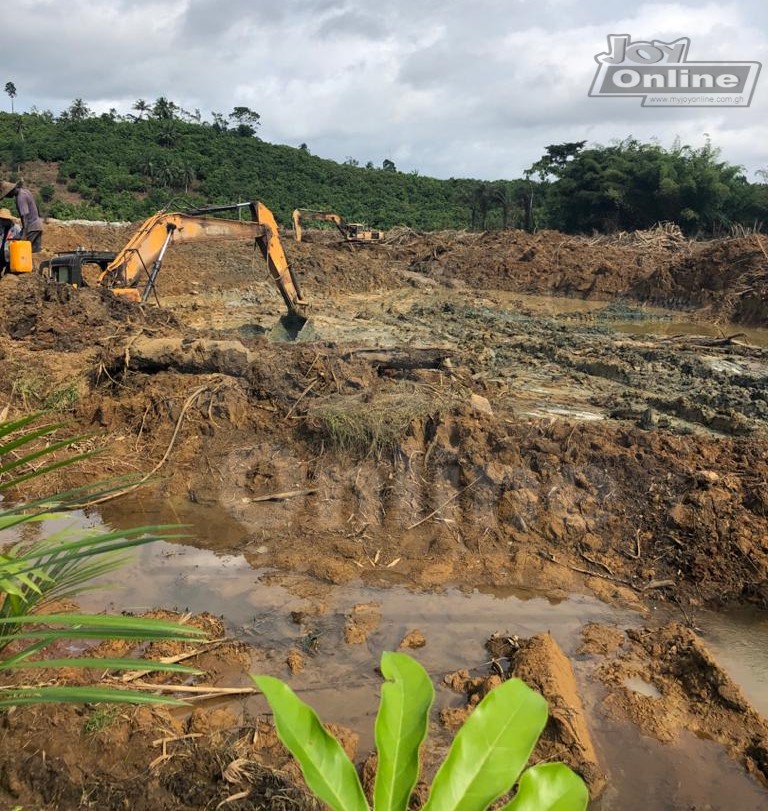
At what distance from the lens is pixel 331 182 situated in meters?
Answer: 56.0

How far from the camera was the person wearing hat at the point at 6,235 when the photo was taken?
7953 mm

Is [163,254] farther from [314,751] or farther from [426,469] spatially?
[314,751]

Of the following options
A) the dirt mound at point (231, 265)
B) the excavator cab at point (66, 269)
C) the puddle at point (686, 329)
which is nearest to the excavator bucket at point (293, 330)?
the excavator cab at point (66, 269)

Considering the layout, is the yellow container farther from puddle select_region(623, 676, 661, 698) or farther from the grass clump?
puddle select_region(623, 676, 661, 698)

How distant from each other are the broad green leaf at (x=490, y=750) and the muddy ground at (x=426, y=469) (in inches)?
55.4

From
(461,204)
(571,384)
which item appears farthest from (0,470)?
(461,204)

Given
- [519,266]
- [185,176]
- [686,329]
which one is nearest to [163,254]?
[686,329]

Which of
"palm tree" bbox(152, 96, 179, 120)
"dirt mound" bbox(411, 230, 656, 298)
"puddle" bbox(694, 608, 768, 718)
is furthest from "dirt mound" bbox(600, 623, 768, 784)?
"palm tree" bbox(152, 96, 179, 120)

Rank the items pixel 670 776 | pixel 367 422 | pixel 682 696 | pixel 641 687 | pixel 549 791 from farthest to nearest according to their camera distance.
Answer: pixel 367 422
pixel 641 687
pixel 682 696
pixel 670 776
pixel 549 791

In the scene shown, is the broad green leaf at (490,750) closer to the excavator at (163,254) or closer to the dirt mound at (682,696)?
the dirt mound at (682,696)

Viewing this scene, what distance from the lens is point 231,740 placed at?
2.81m

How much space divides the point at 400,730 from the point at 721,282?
19.6m

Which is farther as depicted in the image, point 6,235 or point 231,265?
point 231,265

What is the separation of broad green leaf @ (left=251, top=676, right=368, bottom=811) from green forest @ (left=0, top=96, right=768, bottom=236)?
2837cm
